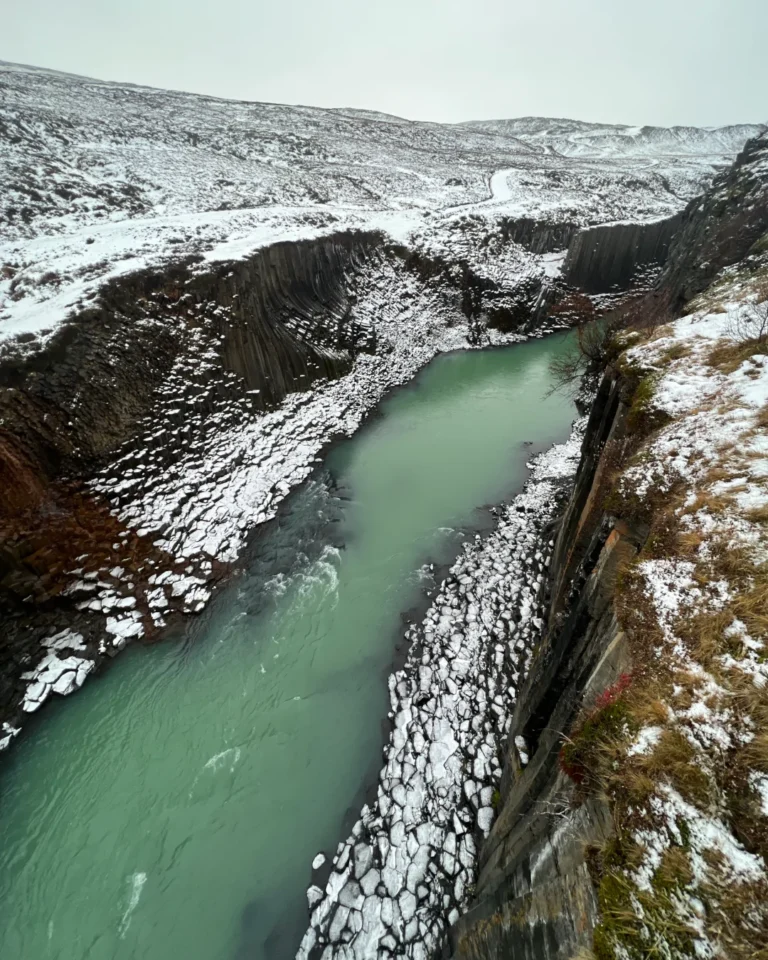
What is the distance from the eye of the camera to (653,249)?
3219 centimetres

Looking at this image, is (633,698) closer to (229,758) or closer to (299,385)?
(229,758)

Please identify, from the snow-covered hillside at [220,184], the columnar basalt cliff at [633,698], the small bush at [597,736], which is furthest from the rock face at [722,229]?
the small bush at [597,736]

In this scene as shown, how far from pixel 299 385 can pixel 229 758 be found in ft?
47.8

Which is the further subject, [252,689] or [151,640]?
[151,640]

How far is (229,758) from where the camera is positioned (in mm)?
8438

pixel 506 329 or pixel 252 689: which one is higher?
pixel 506 329

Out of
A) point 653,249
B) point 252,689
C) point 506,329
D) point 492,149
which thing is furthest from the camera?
point 492,149

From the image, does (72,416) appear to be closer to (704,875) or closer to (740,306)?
(704,875)

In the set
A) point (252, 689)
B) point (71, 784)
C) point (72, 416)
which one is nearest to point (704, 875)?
point (252, 689)

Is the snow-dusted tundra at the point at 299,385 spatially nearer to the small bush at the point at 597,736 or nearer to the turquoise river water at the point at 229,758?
the turquoise river water at the point at 229,758

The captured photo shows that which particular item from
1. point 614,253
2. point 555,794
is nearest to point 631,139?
point 614,253

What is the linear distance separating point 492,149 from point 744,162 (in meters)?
44.4

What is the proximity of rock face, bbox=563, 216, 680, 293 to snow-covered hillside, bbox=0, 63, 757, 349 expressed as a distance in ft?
8.30

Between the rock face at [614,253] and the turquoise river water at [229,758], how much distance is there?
2458cm
